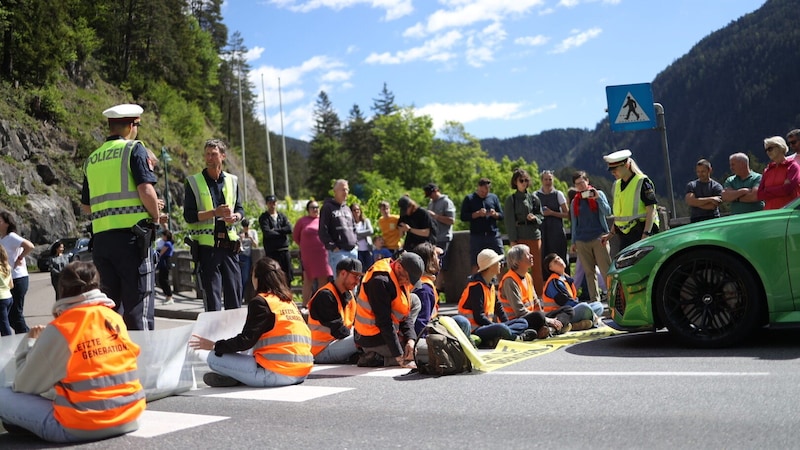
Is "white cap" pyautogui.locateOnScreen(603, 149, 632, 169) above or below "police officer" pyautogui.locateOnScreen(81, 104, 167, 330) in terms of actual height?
above

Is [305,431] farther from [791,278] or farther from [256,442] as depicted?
[791,278]

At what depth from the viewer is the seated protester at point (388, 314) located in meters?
8.15

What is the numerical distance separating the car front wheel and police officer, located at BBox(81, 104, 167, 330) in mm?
4465

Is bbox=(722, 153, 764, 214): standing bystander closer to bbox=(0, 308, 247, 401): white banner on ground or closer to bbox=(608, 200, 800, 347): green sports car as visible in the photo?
bbox=(608, 200, 800, 347): green sports car

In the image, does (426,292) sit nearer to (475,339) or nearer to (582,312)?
(475,339)

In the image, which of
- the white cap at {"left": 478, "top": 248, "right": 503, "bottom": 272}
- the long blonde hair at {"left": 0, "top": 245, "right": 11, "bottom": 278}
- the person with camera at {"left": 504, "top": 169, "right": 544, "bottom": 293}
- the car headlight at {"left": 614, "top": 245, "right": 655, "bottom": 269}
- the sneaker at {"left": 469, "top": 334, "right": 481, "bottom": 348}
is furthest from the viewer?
the person with camera at {"left": 504, "top": 169, "right": 544, "bottom": 293}

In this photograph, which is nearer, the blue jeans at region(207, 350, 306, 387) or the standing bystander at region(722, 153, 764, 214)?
the blue jeans at region(207, 350, 306, 387)

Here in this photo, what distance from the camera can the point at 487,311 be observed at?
9.76 m

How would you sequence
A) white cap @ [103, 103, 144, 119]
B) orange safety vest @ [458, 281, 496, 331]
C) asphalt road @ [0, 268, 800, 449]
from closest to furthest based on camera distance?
asphalt road @ [0, 268, 800, 449]
white cap @ [103, 103, 144, 119]
orange safety vest @ [458, 281, 496, 331]

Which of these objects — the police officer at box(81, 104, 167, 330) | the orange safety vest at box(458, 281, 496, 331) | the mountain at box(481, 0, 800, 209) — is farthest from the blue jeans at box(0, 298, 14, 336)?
the mountain at box(481, 0, 800, 209)

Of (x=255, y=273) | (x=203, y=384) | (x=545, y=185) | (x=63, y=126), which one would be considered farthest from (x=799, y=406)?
(x=63, y=126)

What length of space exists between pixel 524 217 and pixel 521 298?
11.8 feet

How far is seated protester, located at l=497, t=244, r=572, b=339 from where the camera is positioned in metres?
10.0

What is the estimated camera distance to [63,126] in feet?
224
